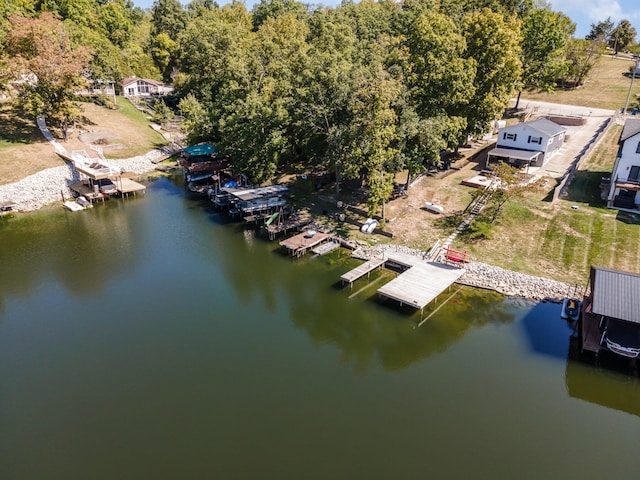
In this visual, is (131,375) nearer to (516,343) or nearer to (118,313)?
(118,313)

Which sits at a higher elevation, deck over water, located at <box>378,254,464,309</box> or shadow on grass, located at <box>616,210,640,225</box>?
shadow on grass, located at <box>616,210,640,225</box>

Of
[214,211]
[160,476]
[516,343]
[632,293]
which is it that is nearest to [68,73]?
[214,211]

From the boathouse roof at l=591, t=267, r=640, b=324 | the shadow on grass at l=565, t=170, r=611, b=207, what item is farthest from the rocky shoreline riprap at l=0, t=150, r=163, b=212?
the shadow on grass at l=565, t=170, r=611, b=207

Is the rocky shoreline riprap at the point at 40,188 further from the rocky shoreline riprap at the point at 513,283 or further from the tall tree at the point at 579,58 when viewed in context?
the tall tree at the point at 579,58

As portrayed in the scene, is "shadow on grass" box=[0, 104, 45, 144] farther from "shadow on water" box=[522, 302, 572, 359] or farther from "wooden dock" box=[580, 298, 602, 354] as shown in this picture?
"wooden dock" box=[580, 298, 602, 354]

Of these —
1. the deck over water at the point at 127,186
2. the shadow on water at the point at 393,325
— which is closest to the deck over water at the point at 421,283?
the shadow on water at the point at 393,325

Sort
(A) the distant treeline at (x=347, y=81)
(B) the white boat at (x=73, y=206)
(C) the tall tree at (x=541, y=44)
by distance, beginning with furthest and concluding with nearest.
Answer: (C) the tall tree at (x=541, y=44), (B) the white boat at (x=73, y=206), (A) the distant treeline at (x=347, y=81)

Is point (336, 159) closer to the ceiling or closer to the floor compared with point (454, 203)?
closer to the ceiling
